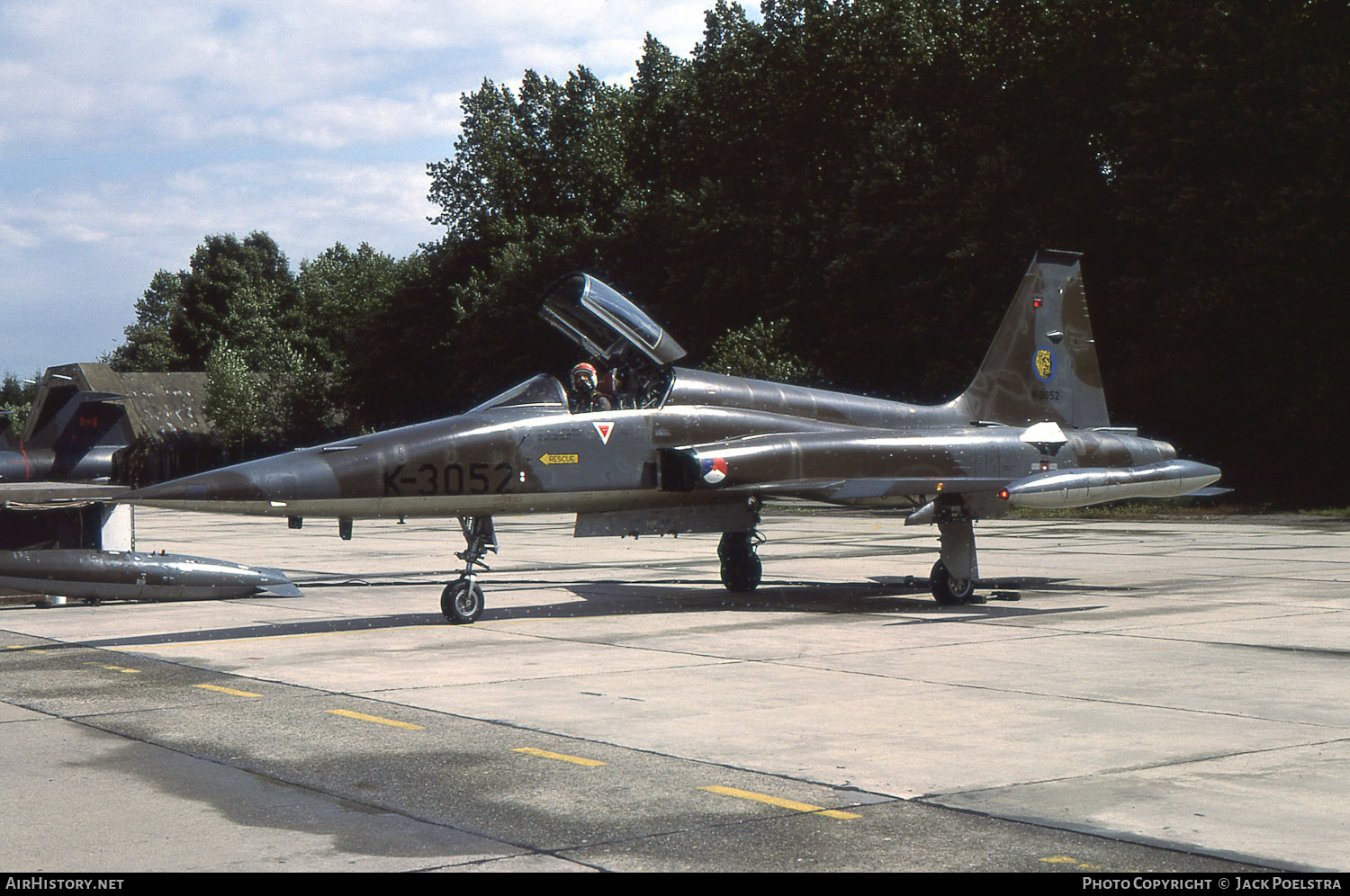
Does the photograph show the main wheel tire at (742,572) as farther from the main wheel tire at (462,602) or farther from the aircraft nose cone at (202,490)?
the aircraft nose cone at (202,490)

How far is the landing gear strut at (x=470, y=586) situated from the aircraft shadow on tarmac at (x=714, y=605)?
47 centimetres

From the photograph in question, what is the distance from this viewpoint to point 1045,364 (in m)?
18.4

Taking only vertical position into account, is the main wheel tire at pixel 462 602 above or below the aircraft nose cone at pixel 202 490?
below

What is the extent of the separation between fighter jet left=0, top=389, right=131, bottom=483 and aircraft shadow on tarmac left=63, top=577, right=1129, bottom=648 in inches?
418

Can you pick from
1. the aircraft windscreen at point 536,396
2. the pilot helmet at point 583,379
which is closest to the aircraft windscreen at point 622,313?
the pilot helmet at point 583,379

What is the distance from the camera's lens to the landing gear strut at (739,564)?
16.7 m

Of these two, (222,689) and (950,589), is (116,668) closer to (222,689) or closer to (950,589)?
(222,689)

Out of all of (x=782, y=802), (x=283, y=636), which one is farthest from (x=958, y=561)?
(x=782, y=802)

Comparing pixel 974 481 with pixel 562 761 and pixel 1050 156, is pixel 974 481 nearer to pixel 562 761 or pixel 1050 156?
pixel 562 761

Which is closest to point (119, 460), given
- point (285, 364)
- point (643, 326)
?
point (643, 326)

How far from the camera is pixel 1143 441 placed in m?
18.7

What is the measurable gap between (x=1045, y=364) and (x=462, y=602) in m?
9.21

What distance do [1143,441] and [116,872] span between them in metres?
16.2

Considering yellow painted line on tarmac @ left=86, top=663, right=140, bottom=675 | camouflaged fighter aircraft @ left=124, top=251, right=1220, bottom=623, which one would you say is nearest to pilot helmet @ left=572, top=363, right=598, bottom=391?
camouflaged fighter aircraft @ left=124, top=251, right=1220, bottom=623
